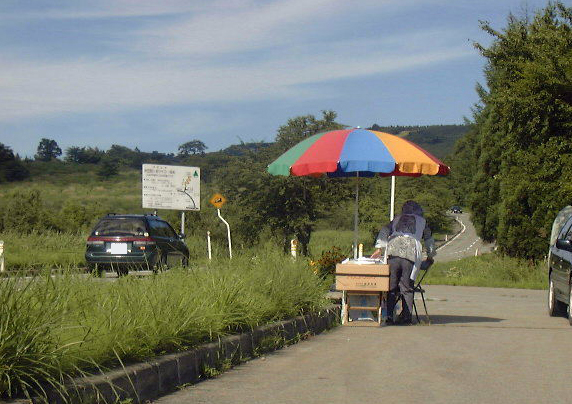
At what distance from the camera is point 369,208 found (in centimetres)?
7250

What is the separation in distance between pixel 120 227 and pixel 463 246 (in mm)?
94036

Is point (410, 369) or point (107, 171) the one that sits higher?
point (107, 171)

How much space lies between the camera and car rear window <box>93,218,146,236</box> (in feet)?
72.4

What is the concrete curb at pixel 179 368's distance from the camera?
5648 millimetres

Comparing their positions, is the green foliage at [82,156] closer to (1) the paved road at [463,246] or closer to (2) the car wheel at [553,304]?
(1) the paved road at [463,246]

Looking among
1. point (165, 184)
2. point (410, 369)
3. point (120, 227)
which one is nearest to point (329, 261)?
point (410, 369)

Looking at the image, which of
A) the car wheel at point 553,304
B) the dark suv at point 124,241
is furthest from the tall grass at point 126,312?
the dark suv at point 124,241

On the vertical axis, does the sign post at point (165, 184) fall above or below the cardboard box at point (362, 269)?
above

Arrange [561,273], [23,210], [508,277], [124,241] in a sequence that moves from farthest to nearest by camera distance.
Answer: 1. [23,210]
2. [508,277]
3. [124,241]
4. [561,273]

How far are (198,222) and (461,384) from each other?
5460 cm

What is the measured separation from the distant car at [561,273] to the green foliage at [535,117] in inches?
556

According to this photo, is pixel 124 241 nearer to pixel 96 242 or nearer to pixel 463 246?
pixel 96 242

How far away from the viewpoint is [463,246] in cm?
11206

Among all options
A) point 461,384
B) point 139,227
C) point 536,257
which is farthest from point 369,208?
point 461,384
